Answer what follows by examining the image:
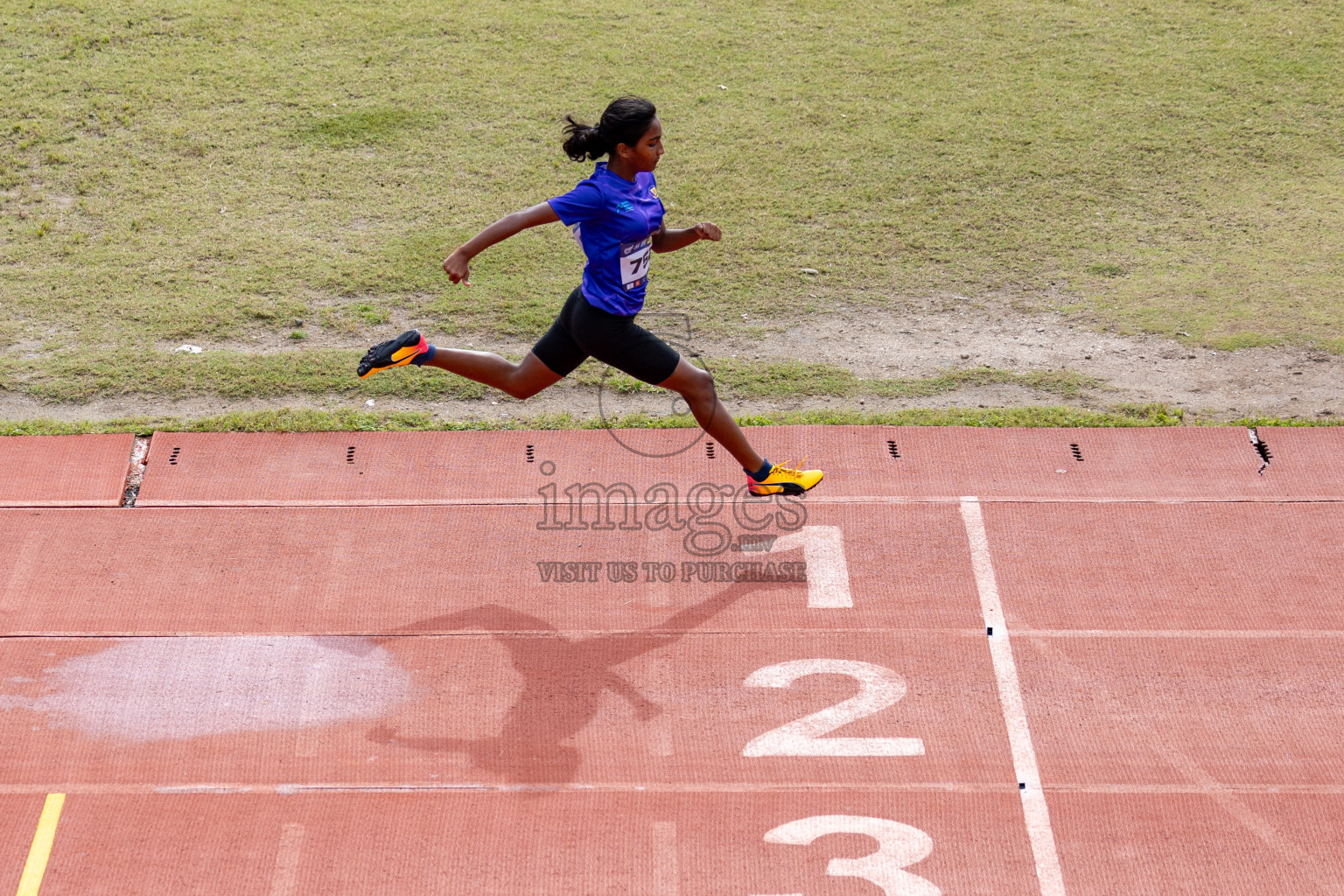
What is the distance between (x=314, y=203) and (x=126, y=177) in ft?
5.37

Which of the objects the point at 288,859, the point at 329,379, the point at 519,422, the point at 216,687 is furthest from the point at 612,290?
the point at 288,859

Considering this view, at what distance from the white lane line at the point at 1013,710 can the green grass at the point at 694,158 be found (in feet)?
8.21

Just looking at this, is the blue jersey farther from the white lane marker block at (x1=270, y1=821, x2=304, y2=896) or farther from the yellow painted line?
the yellow painted line

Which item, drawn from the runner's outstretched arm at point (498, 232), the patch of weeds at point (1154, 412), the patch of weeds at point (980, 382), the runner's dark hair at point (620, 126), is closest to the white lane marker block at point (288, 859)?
the runner's outstretched arm at point (498, 232)

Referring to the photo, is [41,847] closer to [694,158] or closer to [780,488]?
[780,488]

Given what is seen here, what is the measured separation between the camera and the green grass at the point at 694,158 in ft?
28.3

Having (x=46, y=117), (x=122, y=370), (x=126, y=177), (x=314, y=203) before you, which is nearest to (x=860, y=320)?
(x=314, y=203)

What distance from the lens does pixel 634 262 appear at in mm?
6012

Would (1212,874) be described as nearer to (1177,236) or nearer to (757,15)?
(1177,236)

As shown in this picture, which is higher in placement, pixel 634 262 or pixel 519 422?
pixel 634 262

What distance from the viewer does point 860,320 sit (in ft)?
27.8

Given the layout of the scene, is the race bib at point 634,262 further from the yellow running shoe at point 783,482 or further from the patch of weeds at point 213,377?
the patch of weeds at point 213,377

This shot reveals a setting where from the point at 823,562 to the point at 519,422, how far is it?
2.21 meters

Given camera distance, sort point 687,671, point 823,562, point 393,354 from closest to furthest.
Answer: point 687,671 → point 393,354 → point 823,562
